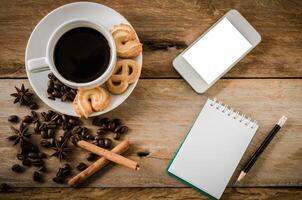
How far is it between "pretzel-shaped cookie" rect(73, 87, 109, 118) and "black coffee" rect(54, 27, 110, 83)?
4 centimetres

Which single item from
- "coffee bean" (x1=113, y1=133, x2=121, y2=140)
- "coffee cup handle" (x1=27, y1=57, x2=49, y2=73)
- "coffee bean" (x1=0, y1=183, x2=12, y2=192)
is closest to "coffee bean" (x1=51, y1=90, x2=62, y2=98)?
"coffee cup handle" (x1=27, y1=57, x2=49, y2=73)

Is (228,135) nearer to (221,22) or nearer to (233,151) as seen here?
(233,151)

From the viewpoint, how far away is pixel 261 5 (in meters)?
1.23

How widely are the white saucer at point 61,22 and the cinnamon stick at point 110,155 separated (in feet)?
0.52

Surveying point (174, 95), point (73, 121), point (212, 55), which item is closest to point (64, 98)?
point (73, 121)

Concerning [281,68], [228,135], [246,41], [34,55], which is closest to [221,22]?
[246,41]

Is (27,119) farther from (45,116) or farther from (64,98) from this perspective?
(64,98)

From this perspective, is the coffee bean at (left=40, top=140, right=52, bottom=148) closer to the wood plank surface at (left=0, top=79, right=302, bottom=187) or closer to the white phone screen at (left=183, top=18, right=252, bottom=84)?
the wood plank surface at (left=0, top=79, right=302, bottom=187)

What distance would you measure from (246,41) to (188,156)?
1.28 feet

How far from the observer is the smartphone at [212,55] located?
1188 mm

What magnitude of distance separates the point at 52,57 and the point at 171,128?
433 millimetres

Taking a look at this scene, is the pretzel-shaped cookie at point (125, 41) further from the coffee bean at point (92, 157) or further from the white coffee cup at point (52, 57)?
the coffee bean at point (92, 157)

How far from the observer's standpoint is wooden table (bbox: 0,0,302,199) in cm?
121

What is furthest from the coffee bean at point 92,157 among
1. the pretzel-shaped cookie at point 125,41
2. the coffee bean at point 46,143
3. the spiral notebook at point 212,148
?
the pretzel-shaped cookie at point 125,41
